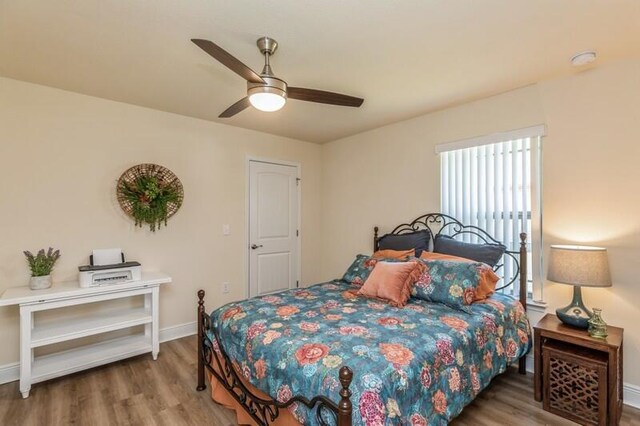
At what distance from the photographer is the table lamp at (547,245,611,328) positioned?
210 centimetres

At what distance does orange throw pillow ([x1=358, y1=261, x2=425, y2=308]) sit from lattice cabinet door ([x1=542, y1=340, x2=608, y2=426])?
100cm

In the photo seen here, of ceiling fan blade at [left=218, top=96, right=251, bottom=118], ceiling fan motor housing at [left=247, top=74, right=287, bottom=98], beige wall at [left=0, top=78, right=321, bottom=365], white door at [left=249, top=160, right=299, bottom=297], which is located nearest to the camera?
ceiling fan motor housing at [left=247, top=74, right=287, bottom=98]

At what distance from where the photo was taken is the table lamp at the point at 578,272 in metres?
2.10

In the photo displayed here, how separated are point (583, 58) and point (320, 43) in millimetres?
1879

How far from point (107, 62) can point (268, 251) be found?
2.70 m

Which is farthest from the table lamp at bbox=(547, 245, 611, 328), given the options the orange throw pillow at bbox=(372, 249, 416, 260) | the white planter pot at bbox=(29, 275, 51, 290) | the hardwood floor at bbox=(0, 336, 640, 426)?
the white planter pot at bbox=(29, 275, 51, 290)

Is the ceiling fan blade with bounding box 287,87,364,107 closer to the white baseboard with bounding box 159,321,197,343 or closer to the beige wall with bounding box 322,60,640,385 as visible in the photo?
A: the beige wall with bounding box 322,60,640,385

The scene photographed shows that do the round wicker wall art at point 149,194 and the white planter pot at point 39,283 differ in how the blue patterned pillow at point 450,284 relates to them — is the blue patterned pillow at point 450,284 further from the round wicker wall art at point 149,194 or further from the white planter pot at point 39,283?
the white planter pot at point 39,283


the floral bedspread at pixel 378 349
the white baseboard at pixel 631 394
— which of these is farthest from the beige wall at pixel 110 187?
the white baseboard at pixel 631 394

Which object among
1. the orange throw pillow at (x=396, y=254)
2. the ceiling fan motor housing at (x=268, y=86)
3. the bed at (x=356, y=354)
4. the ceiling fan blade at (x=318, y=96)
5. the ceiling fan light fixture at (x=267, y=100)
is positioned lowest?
the bed at (x=356, y=354)

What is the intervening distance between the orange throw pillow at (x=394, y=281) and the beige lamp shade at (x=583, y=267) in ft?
3.18

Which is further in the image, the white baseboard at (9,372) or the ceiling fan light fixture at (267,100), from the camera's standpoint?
the white baseboard at (9,372)

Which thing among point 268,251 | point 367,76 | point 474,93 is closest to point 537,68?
point 474,93

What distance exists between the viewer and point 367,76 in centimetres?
251
